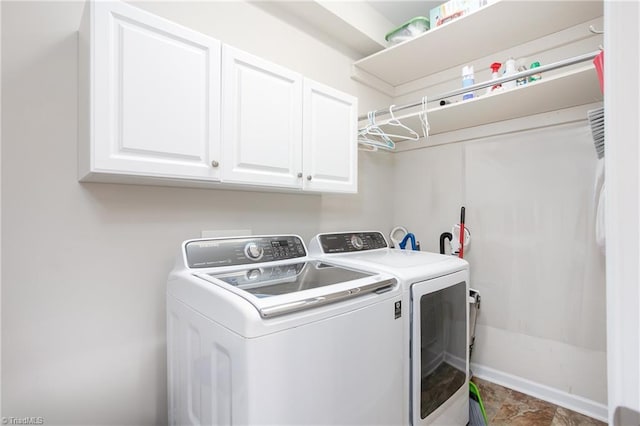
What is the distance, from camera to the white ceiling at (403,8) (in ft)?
7.36

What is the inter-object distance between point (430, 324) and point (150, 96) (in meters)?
1.59

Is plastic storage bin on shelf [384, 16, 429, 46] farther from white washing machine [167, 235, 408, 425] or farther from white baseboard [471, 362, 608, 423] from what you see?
white baseboard [471, 362, 608, 423]

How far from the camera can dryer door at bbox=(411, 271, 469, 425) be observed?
1342 mm

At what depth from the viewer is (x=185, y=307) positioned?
117 cm

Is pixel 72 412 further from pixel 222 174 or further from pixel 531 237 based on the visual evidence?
pixel 531 237

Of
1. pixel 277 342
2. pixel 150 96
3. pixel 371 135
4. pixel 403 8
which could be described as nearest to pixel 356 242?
pixel 371 135

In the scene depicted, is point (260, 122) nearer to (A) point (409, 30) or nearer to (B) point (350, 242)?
(B) point (350, 242)

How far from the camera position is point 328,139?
1.80 meters

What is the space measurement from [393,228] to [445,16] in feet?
5.45

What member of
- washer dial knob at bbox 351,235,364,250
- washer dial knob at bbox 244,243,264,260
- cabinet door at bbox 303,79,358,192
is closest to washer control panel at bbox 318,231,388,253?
washer dial knob at bbox 351,235,364,250

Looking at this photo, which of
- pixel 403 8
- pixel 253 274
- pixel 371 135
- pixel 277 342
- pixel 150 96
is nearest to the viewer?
pixel 277 342

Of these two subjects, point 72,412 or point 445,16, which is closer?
point 72,412

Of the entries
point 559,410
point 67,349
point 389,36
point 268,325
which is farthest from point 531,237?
point 67,349

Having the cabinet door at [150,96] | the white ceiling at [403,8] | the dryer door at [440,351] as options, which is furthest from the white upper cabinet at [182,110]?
the white ceiling at [403,8]
